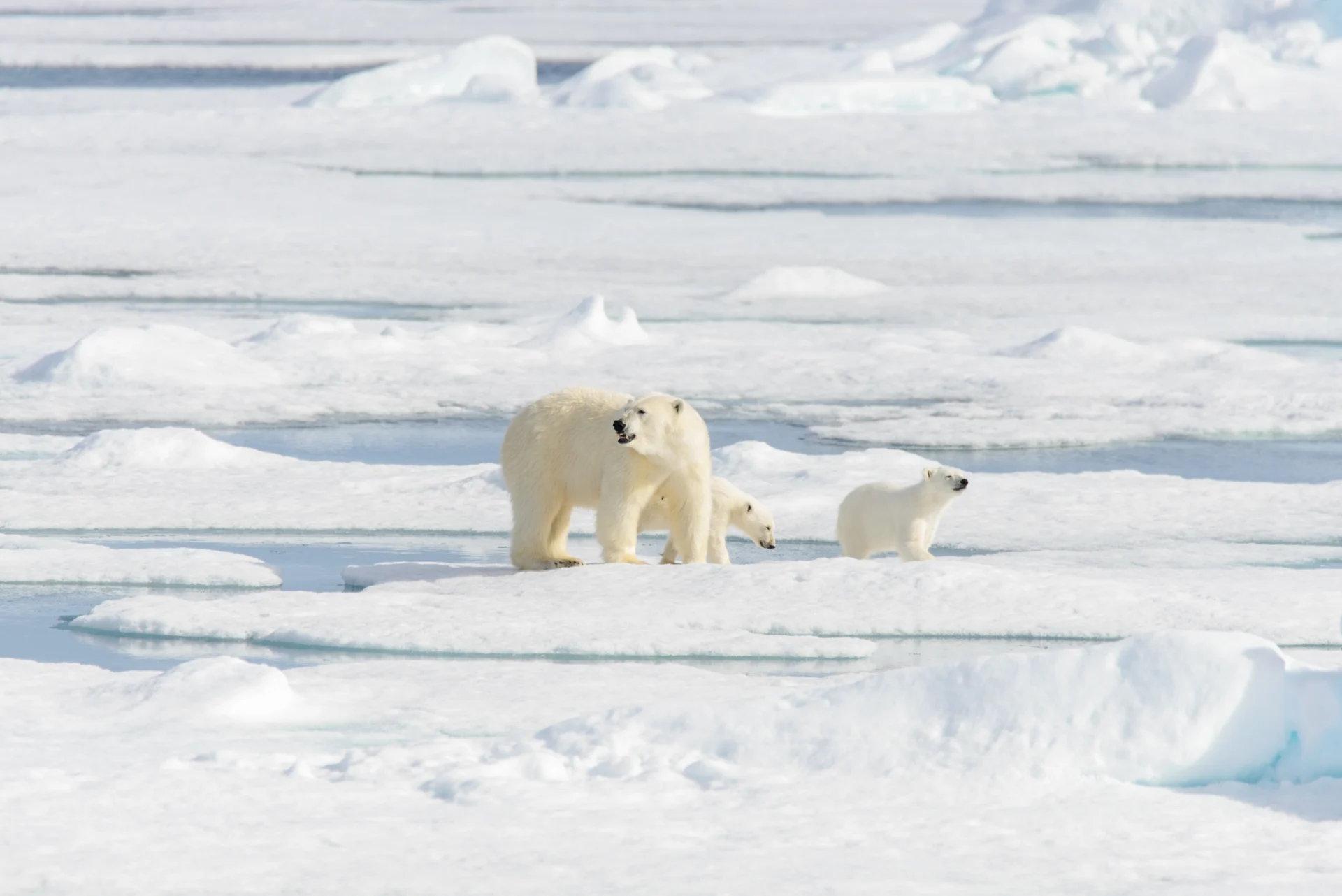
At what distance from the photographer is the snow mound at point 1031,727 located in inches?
125

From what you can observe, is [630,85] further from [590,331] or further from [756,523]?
[756,523]

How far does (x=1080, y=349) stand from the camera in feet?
30.7

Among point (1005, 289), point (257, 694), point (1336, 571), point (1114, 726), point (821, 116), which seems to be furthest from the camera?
point (821, 116)

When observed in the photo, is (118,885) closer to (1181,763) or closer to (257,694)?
(257,694)

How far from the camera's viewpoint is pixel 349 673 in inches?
160

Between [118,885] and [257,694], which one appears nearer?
[118,885]

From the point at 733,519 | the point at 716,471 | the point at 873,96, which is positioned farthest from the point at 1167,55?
the point at 733,519

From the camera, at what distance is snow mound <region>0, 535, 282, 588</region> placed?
513cm

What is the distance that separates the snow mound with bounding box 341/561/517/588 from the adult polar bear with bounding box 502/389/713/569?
13 cm

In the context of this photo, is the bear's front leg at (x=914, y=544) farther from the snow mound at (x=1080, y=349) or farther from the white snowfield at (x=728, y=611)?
the snow mound at (x=1080, y=349)

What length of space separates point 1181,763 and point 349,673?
1873 mm

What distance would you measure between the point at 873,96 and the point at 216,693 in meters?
18.3

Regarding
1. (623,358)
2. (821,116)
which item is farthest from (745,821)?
(821,116)

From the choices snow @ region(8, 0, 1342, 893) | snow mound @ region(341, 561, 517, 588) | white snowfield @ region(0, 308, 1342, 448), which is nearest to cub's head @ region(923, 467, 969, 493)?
snow @ region(8, 0, 1342, 893)
